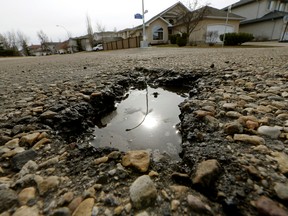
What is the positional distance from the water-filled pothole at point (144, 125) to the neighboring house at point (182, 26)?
18715mm

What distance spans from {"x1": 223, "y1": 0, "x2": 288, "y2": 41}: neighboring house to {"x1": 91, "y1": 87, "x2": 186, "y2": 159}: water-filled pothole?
75.3 feet

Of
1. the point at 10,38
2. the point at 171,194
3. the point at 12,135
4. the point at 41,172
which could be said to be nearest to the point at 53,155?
the point at 41,172

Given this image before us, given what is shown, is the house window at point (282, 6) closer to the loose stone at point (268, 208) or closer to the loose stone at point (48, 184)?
the loose stone at point (268, 208)

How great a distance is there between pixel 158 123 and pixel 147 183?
96cm

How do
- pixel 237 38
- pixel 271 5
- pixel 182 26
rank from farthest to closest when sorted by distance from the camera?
pixel 271 5 < pixel 182 26 < pixel 237 38

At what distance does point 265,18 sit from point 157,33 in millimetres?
12677

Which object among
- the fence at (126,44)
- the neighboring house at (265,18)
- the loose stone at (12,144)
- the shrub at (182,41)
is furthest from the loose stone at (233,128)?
the neighboring house at (265,18)

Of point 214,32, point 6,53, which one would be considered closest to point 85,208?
point 214,32

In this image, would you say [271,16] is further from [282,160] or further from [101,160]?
[101,160]

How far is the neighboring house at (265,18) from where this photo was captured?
19.3 metres

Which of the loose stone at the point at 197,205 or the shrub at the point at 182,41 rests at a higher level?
the shrub at the point at 182,41

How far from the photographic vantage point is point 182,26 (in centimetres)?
2059

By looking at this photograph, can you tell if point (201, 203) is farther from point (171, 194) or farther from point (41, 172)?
point (41, 172)

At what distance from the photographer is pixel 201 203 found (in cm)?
65
